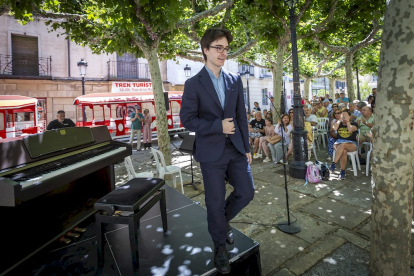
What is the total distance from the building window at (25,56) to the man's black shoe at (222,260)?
18.6m

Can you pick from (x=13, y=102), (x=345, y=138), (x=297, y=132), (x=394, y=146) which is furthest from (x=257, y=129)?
(x=13, y=102)

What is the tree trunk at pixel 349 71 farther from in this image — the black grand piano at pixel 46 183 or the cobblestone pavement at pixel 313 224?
the black grand piano at pixel 46 183

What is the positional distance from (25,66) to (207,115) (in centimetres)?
1856

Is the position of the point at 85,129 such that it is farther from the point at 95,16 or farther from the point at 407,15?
the point at 95,16

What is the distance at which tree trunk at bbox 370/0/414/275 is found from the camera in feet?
6.43

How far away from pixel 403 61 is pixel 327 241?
206 cm

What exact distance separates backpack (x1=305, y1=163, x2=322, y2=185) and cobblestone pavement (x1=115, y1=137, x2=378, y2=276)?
134 millimetres

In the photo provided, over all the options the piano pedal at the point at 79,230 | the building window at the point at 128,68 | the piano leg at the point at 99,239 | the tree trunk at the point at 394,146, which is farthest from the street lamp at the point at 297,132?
the building window at the point at 128,68

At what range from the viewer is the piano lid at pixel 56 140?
7.79 feet

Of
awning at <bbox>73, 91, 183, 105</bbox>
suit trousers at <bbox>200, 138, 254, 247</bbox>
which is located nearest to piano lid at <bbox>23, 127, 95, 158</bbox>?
suit trousers at <bbox>200, 138, 254, 247</bbox>

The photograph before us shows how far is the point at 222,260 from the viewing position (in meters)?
1.98

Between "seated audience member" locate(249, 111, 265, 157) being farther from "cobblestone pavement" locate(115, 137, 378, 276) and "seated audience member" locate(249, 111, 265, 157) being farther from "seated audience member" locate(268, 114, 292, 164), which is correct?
"cobblestone pavement" locate(115, 137, 378, 276)

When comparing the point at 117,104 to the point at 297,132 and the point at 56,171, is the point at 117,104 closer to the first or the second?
the point at 297,132

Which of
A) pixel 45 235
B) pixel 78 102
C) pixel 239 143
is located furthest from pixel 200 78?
pixel 78 102
